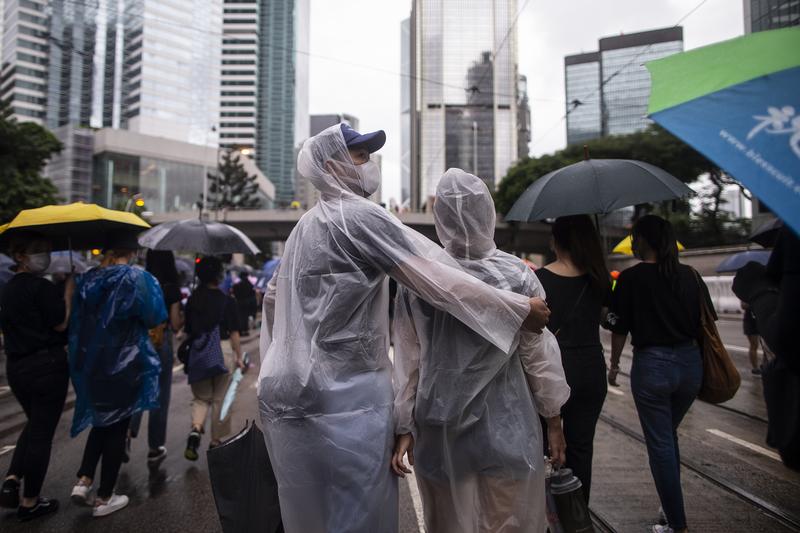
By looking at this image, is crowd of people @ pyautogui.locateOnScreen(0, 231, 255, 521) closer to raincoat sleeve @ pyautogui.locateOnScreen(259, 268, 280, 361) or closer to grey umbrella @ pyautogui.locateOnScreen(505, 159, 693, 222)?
raincoat sleeve @ pyautogui.locateOnScreen(259, 268, 280, 361)

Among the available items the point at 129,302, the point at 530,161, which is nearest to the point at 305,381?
the point at 129,302

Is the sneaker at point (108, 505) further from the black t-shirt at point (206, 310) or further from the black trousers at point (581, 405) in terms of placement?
the black trousers at point (581, 405)

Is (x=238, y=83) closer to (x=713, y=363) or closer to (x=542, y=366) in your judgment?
(x=713, y=363)

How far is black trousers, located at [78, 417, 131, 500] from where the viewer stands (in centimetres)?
356

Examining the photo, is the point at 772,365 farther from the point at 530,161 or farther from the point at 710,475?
the point at 530,161

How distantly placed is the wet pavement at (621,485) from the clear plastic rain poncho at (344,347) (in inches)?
69.8

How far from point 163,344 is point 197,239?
41.6 inches

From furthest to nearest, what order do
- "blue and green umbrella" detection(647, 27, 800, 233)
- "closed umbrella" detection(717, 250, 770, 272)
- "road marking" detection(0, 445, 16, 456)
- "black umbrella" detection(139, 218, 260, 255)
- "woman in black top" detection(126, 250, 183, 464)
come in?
"closed umbrella" detection(717, 250, 770, 272), "road marking" detection(0, 445, 16, 456), "black umbrella" detection(139, 218, 260, 255), "woman in black top" detection(126, 250, 183, 464), "blue and green umbrella" detection(647, 27, 800, 233)

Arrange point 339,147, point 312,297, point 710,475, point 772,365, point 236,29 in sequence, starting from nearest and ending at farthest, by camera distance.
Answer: point 772,365 < point 312,297 < point 339,147 < point 710,475 < point 236,29

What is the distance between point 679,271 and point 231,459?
255cm

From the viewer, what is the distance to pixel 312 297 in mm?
1884

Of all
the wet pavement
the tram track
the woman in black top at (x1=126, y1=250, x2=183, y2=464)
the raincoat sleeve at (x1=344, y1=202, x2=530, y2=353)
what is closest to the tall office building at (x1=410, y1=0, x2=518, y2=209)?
the wet pavement

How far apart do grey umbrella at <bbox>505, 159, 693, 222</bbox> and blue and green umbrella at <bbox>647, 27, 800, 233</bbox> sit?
1158mm

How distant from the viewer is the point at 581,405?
2537 millimetres
